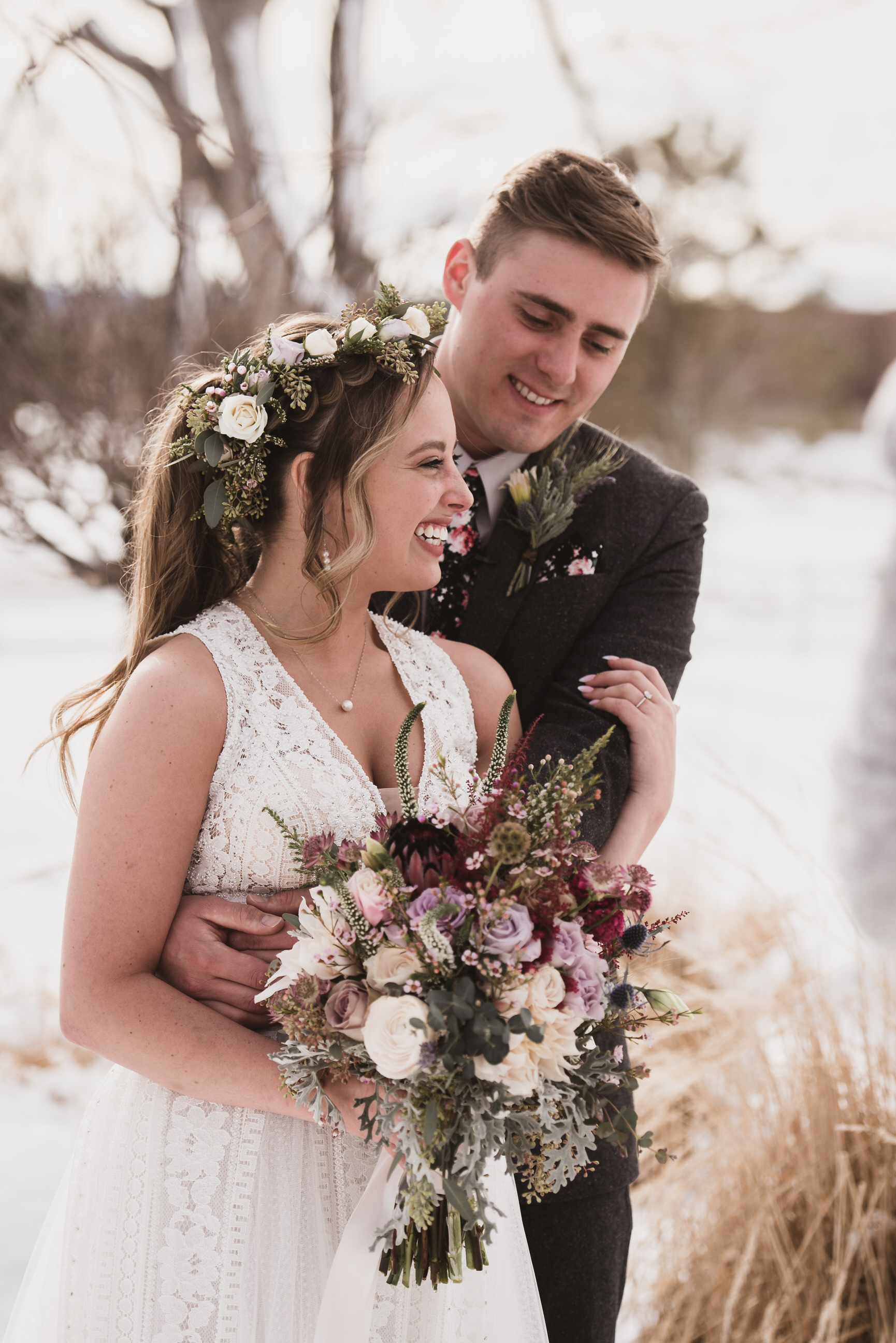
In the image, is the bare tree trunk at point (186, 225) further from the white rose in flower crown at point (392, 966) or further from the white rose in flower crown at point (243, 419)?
the white rose in flower crown at point (392, 966)

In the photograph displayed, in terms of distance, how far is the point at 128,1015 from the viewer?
156 centimetres

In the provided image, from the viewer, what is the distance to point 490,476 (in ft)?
7.98

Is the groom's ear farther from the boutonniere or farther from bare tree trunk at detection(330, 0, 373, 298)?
bare tree trunk at detection(330, 0, 373, 298)

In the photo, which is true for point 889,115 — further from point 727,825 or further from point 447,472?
point 447,472

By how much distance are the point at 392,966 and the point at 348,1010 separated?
83 mm

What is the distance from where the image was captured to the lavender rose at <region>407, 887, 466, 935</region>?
4.32ft

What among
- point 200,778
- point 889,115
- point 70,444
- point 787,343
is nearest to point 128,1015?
point 200,778

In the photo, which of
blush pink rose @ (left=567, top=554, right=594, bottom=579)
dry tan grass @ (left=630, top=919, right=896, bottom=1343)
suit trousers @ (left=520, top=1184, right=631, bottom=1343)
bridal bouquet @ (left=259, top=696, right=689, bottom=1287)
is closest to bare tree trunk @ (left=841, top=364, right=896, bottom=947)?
dry tan grass @ (left=630, top=919, right=896, bottom=1343)

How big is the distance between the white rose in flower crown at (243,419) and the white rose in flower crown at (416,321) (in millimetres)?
309

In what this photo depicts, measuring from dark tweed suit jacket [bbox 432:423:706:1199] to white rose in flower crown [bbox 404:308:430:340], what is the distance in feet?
1.90

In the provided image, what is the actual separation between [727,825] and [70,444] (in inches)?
101

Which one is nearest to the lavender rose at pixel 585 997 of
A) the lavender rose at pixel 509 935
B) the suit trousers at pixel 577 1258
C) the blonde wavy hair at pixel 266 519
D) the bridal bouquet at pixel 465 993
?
the bridal bouquet at pixel 465 993

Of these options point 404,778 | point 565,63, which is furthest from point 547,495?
point 565,63

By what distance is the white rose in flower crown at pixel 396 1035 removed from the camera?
127cm
